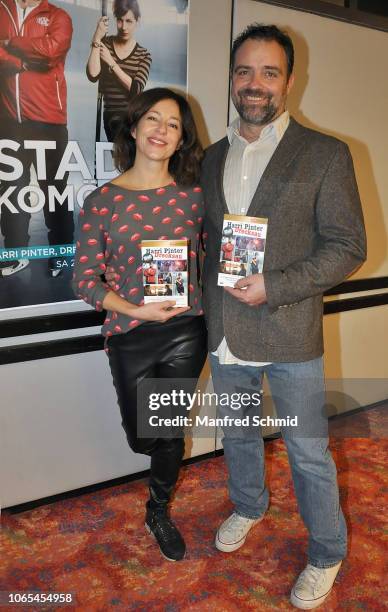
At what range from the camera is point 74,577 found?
7.05 ft

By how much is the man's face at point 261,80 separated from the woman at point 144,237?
0.23 meters

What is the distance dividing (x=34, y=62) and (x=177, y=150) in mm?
673

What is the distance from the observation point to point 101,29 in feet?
7.50

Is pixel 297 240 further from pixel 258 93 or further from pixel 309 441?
pixel 309 441

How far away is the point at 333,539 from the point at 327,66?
2.31m

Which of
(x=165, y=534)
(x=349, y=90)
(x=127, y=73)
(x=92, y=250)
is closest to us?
(x=92, y=250)

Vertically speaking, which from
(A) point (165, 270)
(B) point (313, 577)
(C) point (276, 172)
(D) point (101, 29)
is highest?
(D) point (101, 29)

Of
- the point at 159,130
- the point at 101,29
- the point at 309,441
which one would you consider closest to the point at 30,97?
the point at 101,29

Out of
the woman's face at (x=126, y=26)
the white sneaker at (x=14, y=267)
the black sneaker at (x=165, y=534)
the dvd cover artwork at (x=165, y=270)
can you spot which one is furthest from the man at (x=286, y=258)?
the white sneaker at (x=14, y=267)

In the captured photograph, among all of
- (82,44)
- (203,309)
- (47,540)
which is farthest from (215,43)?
(47,540)

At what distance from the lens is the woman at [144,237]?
1929 millimetres

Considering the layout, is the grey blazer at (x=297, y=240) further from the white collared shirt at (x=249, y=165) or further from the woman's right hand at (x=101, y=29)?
the woman's right hand at (x=101, y=29)

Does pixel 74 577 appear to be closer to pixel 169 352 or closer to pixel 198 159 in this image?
pixel 169 352

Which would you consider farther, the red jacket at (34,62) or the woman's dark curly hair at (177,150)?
the red jacket at (34,62)
